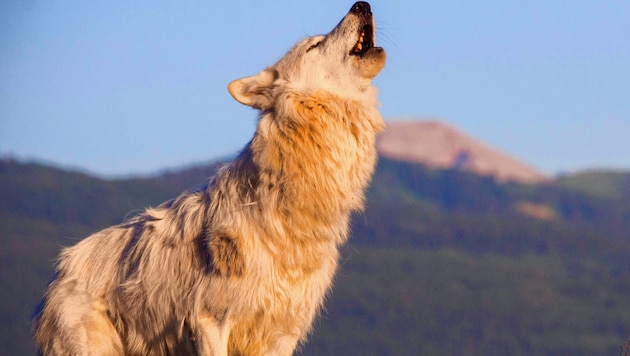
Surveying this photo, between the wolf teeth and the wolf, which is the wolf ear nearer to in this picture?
the wolf

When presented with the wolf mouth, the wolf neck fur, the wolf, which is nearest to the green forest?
the wolf

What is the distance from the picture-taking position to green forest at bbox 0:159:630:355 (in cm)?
13325

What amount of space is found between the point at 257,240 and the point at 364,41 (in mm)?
2108

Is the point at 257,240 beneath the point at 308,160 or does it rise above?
beneath

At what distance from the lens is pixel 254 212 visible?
9531 millimetres

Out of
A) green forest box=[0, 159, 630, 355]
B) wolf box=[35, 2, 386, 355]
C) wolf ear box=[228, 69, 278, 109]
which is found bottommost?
green forest box=[0, 159, 630, 355]

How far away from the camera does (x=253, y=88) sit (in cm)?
1009

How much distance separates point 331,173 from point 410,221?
173066 millimetres

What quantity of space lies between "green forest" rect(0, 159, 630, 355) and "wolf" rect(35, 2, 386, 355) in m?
94.9

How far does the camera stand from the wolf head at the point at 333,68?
32.6 ft

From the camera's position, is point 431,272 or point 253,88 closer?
point 253,88

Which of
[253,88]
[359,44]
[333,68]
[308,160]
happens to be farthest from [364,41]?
[308,160]

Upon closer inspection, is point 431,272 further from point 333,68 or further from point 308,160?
point 308,160

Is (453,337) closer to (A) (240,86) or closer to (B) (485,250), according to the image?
(B) (485,250)
